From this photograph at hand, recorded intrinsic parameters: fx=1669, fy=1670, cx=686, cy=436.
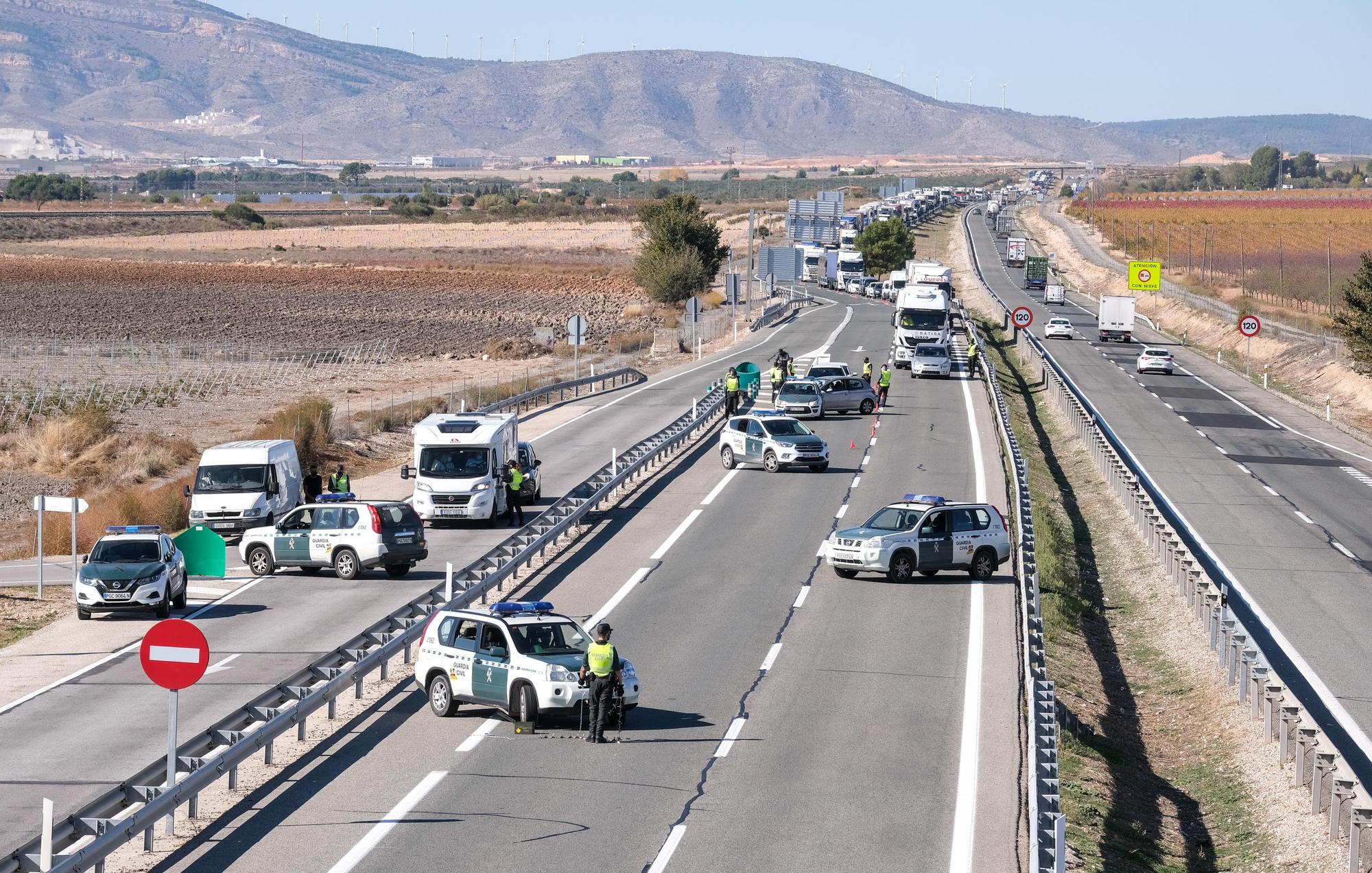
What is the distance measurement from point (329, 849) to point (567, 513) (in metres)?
19.0

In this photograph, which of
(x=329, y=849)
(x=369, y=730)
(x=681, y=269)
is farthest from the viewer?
(x=681, y=269)

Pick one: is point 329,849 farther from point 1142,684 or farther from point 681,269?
point 681,269

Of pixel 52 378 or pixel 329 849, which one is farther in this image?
pixel 52 378

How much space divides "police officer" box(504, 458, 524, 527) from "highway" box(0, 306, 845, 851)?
1.86 ft

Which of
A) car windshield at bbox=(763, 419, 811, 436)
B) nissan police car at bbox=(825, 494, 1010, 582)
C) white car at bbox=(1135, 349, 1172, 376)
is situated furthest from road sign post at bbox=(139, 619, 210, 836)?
white car at bbox=(1135, 349, 1172, 376)

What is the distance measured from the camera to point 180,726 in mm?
20766

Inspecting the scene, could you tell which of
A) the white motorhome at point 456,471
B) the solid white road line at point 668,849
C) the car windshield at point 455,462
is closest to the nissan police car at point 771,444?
the white motorhome at point 456,471

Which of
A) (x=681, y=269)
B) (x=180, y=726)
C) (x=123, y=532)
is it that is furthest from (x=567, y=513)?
(x=681, y=269)

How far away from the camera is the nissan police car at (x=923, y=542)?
29.8 meters

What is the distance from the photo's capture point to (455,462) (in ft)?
120

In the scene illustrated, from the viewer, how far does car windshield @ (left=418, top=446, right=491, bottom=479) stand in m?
36.5

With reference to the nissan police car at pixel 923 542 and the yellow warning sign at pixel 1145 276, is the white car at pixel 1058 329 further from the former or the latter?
the nissan police car at pixel 923 542

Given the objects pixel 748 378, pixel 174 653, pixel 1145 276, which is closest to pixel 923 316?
pixel 748 378

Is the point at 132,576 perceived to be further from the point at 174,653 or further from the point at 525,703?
the point at 174,653
